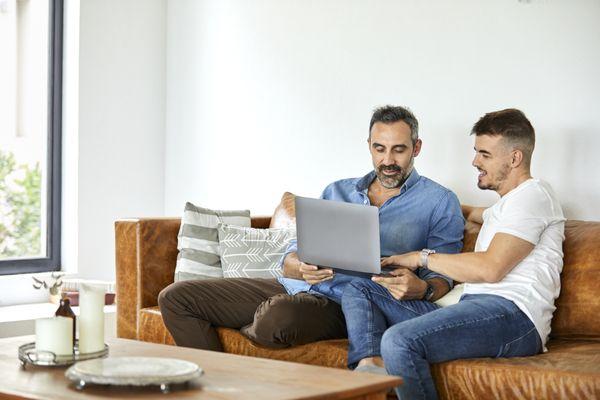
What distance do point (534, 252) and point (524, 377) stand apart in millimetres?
496

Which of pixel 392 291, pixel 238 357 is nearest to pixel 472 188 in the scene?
pixel 392 291

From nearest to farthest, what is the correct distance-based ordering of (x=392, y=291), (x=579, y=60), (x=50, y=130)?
(x=392, y=291) → (x=579, y=60) → (x=50, y=130)

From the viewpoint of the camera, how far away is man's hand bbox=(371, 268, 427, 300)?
3.00 meters

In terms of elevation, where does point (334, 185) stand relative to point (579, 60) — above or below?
below

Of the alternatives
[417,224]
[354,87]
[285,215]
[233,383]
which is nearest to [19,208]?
[285,215]

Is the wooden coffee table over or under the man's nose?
under

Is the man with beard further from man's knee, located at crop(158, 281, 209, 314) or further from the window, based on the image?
the window

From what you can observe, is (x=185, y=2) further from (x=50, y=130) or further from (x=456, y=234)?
(x=456, y=234)

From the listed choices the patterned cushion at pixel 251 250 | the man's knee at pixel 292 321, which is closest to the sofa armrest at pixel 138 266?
the patterned cushion at pixel 251 250

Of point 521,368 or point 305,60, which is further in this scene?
point 305,60

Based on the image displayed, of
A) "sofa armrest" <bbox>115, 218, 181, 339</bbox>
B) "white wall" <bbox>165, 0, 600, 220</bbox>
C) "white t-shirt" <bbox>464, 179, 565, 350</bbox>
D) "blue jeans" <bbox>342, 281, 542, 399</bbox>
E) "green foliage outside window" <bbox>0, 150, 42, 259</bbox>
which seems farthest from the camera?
"green foliage outside window" <bbox>0, 150, 42, 259</bbox>

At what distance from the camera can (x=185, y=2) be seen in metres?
5.27

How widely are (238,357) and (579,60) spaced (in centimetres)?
187

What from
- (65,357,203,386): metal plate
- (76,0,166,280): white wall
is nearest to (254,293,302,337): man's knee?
(65,357,203,386): metal plate
